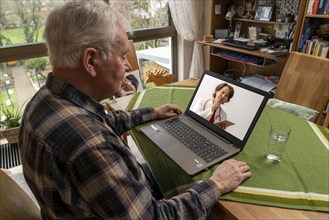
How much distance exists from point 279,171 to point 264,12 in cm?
234

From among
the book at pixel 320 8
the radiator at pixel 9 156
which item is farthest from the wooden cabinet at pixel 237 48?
the radiator at pixel 9 156

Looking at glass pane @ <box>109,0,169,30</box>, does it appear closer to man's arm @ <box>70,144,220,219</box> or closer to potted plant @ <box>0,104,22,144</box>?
potted plant @ <box>0,104,22,144</box>

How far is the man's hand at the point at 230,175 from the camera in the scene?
30.2 inches

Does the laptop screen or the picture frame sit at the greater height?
the picture frame

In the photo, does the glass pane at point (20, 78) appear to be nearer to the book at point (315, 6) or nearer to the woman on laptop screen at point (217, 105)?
the woman on laptop screen at point (217, 105)

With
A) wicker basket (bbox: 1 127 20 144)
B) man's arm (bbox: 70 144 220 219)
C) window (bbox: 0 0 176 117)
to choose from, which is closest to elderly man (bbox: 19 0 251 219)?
man's arm (bbox: 70 144 220 219)

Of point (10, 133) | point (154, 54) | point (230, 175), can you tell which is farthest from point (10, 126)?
point (230, 175)

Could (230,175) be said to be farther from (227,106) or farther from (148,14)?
(148,14)

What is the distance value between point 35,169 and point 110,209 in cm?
23

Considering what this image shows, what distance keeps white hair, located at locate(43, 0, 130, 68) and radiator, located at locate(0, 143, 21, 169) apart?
6.24ft

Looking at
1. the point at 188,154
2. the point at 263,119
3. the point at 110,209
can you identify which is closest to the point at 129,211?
the point at 110,209

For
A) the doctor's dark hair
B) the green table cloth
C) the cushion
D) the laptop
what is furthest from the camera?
the cushion

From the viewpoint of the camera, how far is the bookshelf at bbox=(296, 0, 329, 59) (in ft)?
6.95

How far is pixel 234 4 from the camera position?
3012 millimetres
